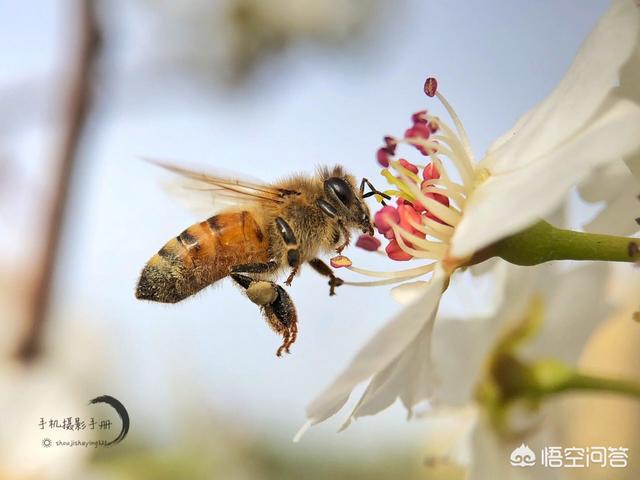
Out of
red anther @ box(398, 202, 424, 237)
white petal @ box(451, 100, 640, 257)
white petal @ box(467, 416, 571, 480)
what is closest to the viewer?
white petal @ box(451, 100, 640, 257)

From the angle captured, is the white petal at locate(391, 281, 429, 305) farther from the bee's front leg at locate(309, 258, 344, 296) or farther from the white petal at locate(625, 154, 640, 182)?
the white petal at locate(625, 154, 640, 182)

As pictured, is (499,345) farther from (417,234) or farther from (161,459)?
(161,459)

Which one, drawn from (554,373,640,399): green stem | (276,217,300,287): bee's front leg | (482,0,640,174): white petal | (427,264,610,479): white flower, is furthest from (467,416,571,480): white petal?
(482,0,640,174): white petal

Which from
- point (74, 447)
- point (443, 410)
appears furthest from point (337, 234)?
point (74, 447)

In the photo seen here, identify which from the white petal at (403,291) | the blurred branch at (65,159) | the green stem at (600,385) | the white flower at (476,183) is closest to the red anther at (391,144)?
the white flower at (476,183)

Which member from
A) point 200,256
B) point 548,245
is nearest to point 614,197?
point 548,245

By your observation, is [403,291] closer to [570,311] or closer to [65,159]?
[570,311]

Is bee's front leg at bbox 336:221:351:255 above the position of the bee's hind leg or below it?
above
